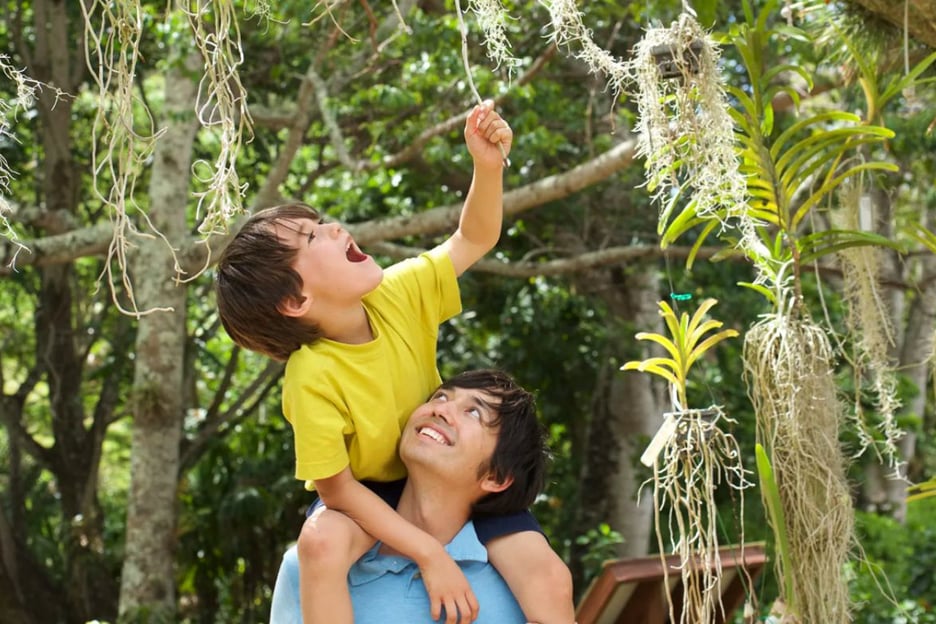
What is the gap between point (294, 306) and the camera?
172 centimetres

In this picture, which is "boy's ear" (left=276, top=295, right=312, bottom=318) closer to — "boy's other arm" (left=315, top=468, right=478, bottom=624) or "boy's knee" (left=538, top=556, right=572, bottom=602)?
"boy's other arm" (left=315, top=468, right=478, bottom=624)

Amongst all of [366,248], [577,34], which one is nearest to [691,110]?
[577,34]

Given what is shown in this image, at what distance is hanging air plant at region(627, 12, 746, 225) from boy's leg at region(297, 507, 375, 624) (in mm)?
890

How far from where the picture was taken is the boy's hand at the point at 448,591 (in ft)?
5.40

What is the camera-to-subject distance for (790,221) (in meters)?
2.46

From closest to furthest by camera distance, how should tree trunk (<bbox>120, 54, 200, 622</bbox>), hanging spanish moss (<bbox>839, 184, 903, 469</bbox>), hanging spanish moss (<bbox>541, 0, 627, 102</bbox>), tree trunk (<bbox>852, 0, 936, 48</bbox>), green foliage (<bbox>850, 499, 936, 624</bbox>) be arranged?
hanging spanish moss (<bbox>541, 0, 627, 102</bbox>) < tree trunk (<bbox>852, 0, 936, 48</bbox>) < hanging spanish moss (<bbox>839, 184, 903, 469</bbox>) < tree trunk (<bbox>120, 54, 200, 622</bbox>) < green foliage (<bbox>850, 499, 936, 624</bbox>)

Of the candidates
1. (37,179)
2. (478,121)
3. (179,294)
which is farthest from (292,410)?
(37,179)

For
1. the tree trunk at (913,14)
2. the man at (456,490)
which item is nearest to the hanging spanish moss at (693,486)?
the man at (456,490)

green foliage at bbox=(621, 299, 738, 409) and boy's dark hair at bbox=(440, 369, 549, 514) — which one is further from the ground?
green foliage at bbox=(621, 299, 738, 409)

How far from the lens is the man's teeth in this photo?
68.1 inches

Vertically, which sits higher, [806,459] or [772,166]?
[772,166]

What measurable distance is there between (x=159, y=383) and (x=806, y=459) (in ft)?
10.9

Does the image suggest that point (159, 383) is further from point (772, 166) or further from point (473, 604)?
point (473, 604)

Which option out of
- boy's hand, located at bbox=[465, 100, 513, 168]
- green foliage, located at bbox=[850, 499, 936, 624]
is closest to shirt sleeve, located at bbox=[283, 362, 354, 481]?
boy's hand, located at bbox=[465, 100, 513, 168]
